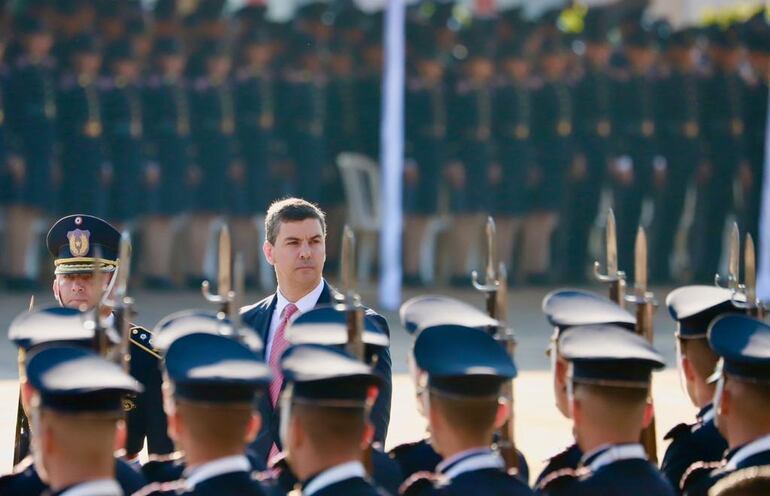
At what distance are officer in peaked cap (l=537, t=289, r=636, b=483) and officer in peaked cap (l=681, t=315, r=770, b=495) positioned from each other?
1.25ft

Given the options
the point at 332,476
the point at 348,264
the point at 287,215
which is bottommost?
the point at 332,476

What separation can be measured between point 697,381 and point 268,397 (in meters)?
1.37

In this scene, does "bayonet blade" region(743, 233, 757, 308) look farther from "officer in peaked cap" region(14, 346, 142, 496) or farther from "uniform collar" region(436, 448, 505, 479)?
"officer in peaked cap" region(14, 346, 142, 496)

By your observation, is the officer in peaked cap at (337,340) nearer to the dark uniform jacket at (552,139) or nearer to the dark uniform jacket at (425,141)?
the dark uniform jacket at (425,141)

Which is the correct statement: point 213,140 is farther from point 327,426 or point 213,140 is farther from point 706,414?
point 327,426

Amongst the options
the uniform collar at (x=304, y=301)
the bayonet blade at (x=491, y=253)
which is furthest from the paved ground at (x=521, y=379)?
the bayonet blade at (x=491, y=253)

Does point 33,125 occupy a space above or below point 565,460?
above

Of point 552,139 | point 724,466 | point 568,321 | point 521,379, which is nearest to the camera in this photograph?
point 724,466

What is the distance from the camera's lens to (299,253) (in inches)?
224

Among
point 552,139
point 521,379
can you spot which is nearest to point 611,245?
point 521,379

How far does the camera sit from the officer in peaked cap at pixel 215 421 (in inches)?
148

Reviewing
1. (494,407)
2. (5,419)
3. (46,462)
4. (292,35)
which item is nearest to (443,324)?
(494,407)

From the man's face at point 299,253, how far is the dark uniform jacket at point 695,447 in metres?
1.37

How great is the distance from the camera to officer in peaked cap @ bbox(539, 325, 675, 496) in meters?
4.08
